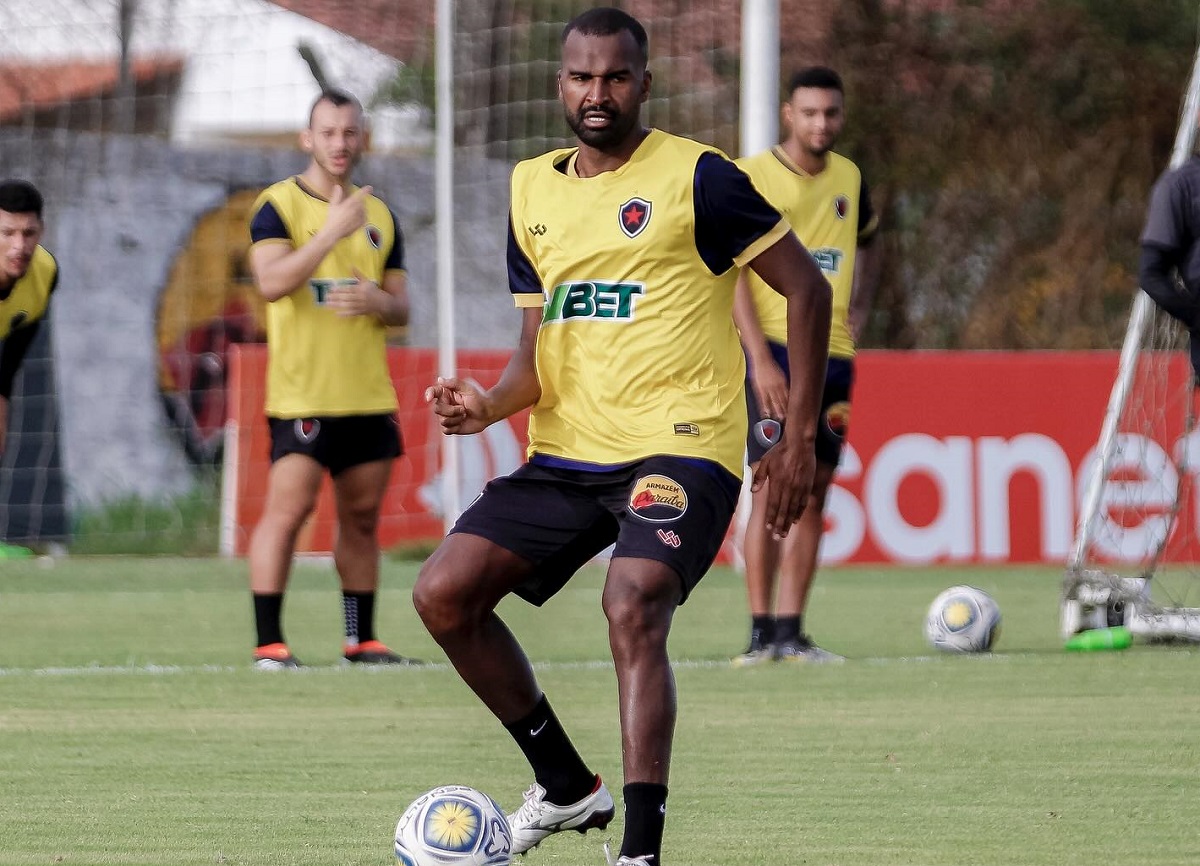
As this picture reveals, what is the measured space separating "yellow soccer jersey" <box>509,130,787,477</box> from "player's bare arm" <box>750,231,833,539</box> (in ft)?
0.23

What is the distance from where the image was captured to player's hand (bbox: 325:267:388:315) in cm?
852

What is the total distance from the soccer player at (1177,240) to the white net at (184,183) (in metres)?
7.95

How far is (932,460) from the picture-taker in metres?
14.7

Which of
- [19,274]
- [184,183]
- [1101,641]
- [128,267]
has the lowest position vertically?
[1101,641]

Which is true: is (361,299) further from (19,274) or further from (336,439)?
(19,274)

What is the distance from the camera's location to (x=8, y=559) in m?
15.6

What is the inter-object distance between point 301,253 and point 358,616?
1.55 meters

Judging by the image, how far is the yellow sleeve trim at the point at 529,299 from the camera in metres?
5.11

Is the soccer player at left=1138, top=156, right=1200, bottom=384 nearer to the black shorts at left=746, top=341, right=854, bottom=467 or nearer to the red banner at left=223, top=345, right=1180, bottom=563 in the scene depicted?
the black shorts at left=746, top=341, right=854, bottom=467

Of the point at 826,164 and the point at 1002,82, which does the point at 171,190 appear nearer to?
the point at 1002,82

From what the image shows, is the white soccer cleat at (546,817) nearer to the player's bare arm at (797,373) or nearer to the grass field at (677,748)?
the grass field at (677,748)

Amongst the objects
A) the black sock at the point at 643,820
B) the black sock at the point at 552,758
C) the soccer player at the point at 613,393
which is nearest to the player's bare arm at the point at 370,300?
the soccer player at the point at 613,393

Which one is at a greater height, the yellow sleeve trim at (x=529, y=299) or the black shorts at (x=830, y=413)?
the yellow sleeve trim at (x=529, y=299)

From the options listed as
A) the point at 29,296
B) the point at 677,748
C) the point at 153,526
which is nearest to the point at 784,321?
the point at 677,748
